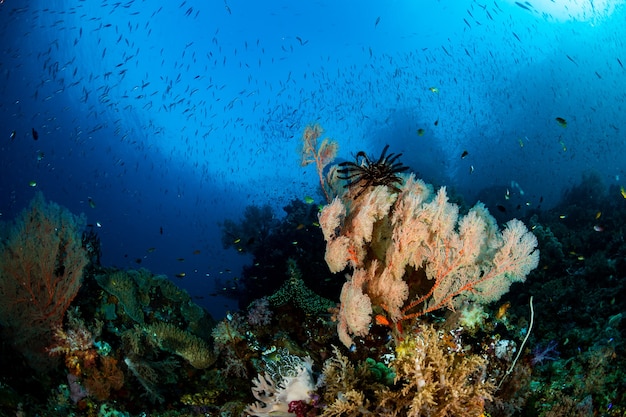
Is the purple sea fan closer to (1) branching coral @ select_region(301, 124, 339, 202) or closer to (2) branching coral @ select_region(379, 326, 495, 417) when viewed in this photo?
(2) branching coral @ select_region(379, 326, 495, 417)

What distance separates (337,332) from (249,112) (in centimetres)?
9294

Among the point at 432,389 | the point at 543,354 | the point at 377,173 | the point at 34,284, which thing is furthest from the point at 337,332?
the point at 34,284

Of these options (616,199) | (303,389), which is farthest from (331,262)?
(616,199)

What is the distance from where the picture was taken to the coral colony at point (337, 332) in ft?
12.3

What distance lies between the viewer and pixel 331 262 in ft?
15.7

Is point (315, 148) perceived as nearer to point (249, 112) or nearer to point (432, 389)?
point (432, 389)

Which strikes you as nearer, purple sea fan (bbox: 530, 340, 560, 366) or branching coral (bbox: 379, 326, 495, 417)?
branching coral (bbox: 379, 326, 495, 417)

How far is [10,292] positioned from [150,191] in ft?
347

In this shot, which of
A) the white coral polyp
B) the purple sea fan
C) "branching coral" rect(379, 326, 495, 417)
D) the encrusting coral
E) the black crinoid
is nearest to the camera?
"branching coral" rect(379, 326, 495, 417)

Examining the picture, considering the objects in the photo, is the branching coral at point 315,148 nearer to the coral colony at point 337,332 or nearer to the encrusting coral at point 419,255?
the coral colony at point 337,332

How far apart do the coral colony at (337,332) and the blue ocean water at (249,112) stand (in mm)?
8700

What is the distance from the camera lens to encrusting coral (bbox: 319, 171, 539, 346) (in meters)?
4.25

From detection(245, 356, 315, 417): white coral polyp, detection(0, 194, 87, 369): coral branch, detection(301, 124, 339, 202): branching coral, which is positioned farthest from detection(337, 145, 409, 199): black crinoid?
detection(0, 194, 87, 369): coral branch

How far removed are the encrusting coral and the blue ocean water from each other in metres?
10.6
